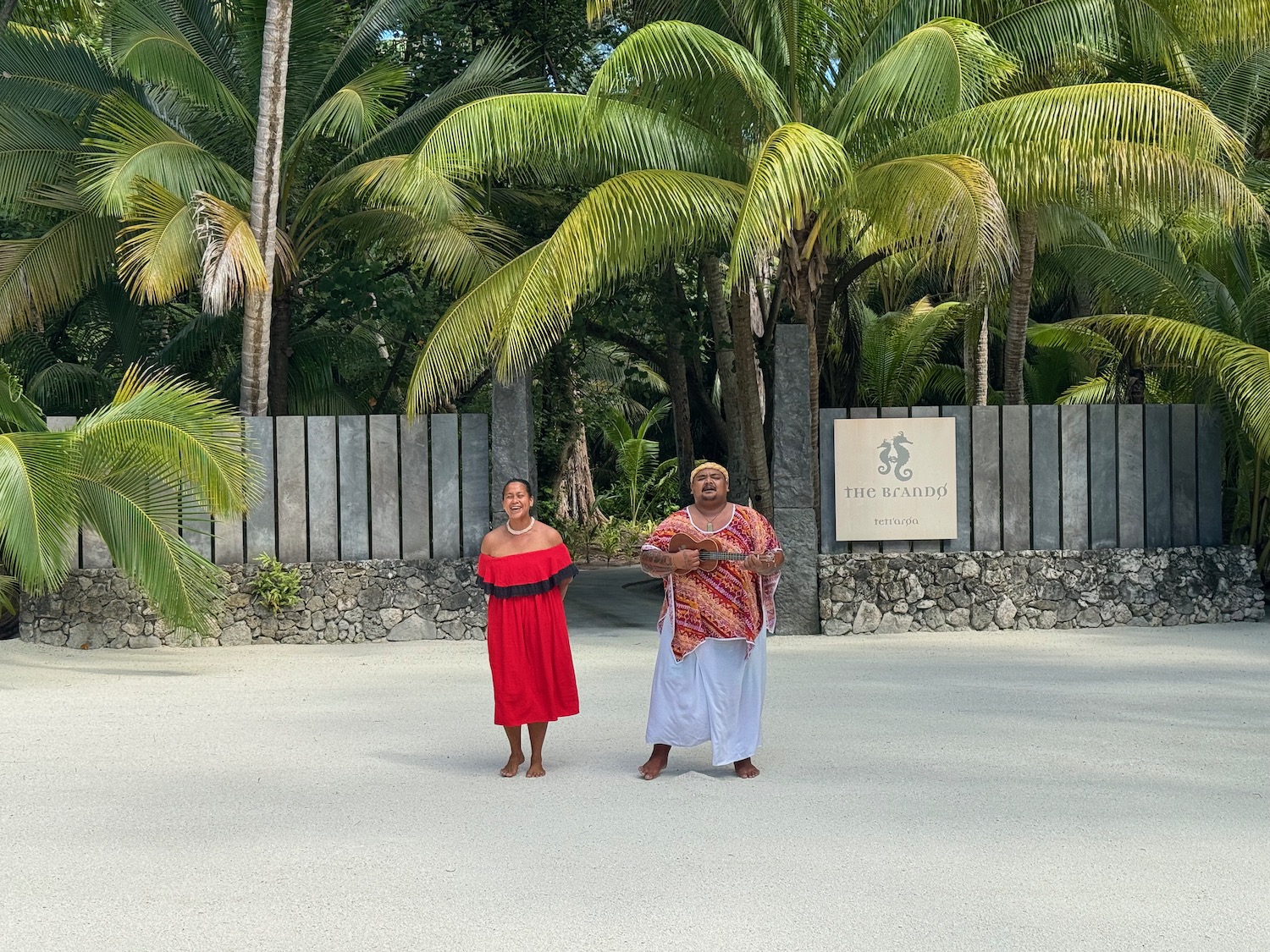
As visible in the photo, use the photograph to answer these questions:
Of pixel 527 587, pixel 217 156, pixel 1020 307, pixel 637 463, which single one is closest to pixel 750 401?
pixel 1020 307

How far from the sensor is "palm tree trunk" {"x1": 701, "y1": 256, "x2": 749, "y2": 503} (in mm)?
14188

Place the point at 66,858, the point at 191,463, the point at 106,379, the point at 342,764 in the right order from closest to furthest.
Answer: the point at 66,858, the point at 342,764, the point at 191,463, the point at 106,379

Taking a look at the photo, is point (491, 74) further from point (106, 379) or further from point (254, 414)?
point (106, 379)

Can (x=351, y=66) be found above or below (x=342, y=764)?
above

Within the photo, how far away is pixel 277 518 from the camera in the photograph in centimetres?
1144

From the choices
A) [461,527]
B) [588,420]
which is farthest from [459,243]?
[588,420]

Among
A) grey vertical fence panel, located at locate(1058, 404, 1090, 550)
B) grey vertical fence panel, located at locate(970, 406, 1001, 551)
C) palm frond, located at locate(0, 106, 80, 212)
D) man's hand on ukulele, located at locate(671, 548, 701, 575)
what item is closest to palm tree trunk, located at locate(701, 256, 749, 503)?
grey vertical fence panel, located at locate(970, 406, 1001, 551)

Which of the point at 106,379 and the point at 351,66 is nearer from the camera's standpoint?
the point at 351,66

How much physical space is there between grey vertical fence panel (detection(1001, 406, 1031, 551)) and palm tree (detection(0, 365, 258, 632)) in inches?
246

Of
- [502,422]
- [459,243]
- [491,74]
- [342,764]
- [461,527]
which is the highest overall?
[491,74]

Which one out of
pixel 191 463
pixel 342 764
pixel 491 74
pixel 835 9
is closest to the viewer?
pixel 342 764

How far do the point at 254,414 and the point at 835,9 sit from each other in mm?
5929

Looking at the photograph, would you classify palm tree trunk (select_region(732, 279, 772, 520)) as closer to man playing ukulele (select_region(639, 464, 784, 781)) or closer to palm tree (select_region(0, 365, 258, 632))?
palm tree (select_region(0, 365, 258, 632))

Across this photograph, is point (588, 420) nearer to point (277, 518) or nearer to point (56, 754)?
point (277, 518)
